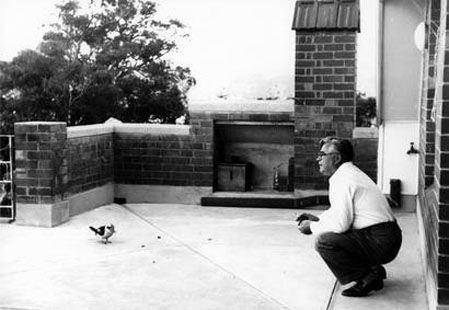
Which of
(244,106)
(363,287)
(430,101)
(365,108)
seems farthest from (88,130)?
(365,108)

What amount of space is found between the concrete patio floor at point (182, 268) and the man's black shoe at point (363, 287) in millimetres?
57

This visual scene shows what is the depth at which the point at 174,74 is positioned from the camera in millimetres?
28906

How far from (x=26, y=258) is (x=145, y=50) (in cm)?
2265

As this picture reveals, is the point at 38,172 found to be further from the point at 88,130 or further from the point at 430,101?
the point at 430,101

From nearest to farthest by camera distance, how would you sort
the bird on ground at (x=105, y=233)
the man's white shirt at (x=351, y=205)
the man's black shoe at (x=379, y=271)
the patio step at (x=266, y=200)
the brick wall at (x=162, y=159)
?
the man's white shirt at (x=351, y=205) → the man's black shoe at (x=379, y=271) → the bird on ground at (x=105, y=233) → the patio step at (x=266, y=200) → the brick wall at (x=162, y=159)

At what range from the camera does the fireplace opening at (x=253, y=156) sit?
10.5 meters

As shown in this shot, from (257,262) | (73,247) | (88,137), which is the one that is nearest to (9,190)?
(88,137)

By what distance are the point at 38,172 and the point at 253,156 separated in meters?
3.70

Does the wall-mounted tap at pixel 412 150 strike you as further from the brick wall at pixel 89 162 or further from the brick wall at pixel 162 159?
the brick wall at pixel 89 162

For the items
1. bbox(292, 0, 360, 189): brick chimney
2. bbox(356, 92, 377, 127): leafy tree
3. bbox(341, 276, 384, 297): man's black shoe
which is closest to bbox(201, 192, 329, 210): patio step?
bbox(292, 0, 360, 189): brick chimney

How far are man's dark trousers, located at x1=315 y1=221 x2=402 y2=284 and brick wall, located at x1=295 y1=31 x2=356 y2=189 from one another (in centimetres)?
465

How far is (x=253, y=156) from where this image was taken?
10875mm

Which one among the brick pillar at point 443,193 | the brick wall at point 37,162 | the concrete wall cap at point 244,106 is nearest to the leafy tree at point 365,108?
the concrete wall cap at point 244,106

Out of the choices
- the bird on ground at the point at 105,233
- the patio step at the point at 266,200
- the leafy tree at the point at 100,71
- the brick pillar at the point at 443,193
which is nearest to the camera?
the brick pillar at the point at 443,193
